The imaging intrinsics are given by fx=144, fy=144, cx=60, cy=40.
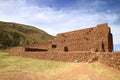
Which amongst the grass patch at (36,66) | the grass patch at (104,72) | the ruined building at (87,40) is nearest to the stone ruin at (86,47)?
the ruined building at (87,40)

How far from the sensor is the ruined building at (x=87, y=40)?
62.9ft

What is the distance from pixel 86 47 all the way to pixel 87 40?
3.45 feet

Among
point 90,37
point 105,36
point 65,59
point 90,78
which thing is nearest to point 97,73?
point 90,78

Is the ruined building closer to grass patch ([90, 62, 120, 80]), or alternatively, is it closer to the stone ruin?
the stone ruin

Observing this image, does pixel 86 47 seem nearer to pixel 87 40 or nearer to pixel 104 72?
pixel 87 40

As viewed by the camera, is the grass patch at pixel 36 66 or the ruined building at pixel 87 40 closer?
the grass patch at pixel 36 66

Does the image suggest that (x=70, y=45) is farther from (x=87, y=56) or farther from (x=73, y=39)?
(x=87, y=56)

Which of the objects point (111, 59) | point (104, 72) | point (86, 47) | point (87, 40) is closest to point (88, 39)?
point (87, 40)

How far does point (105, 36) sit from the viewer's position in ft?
62.8

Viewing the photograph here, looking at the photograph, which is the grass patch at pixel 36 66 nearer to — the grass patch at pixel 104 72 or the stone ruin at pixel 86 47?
the stone ruin at pixel 86 47

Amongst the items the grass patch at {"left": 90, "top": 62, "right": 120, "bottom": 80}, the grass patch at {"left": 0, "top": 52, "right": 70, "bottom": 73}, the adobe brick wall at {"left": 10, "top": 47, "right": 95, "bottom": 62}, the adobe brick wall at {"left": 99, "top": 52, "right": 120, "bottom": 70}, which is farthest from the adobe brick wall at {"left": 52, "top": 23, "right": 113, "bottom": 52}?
the grass patch at {"left": 90, "top": 62, "right": 120, "bottom": 80}

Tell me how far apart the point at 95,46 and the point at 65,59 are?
4.78 metres

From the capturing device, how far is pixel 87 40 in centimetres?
2138

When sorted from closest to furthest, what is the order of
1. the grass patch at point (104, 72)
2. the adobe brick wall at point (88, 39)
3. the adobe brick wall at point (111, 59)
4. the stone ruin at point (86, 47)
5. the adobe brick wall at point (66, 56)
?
the grass patch at point (104, 72), the adobe brick wall at point (111, 59), the stone ruin at point (86, 47), the adobe brick wall at point (66, 56), the adobe brick wall at point (88, 39)
